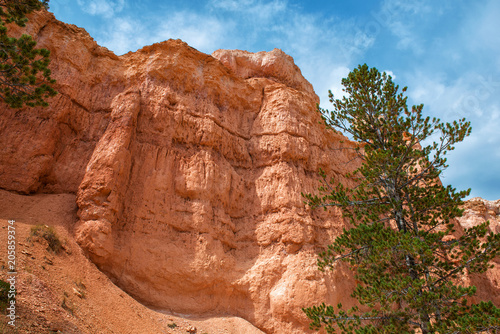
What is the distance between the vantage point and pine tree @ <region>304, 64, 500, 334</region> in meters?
7.91

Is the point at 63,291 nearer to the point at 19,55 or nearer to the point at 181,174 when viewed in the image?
the point at 19,55

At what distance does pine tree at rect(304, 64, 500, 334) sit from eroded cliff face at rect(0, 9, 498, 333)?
4.75 metres

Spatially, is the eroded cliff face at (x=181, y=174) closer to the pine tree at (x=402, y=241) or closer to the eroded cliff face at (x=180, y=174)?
the eroded cliff face at (x=180, y=174)

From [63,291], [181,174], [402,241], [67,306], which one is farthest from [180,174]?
[402,241]

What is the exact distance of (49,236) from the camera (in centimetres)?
1112

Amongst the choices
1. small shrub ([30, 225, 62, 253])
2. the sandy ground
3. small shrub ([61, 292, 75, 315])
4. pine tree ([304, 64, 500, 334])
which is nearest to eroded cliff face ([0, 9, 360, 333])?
the sandy ground

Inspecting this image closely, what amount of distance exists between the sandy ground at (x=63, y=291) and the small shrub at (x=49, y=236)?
5.8 inches

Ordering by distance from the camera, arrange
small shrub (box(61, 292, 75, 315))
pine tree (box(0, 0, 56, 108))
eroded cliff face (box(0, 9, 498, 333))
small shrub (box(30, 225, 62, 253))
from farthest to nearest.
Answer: eroded cliff face (box(0, 9, 498, 333))
small shrub (box(30, 225, 62, 253))
small shrub (box(61, 292, 75, 315))
pine tree (box(0, 0, 56, 108))

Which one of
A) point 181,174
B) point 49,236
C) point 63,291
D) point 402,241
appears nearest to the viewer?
point 402,241

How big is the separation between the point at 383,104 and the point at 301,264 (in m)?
7.39

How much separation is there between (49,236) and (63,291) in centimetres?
250

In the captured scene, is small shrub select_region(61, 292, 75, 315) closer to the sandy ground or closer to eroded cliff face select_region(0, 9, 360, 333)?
the sandy ground

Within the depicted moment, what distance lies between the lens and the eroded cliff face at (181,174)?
13078mm

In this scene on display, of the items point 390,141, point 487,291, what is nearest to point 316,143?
point 390,141
